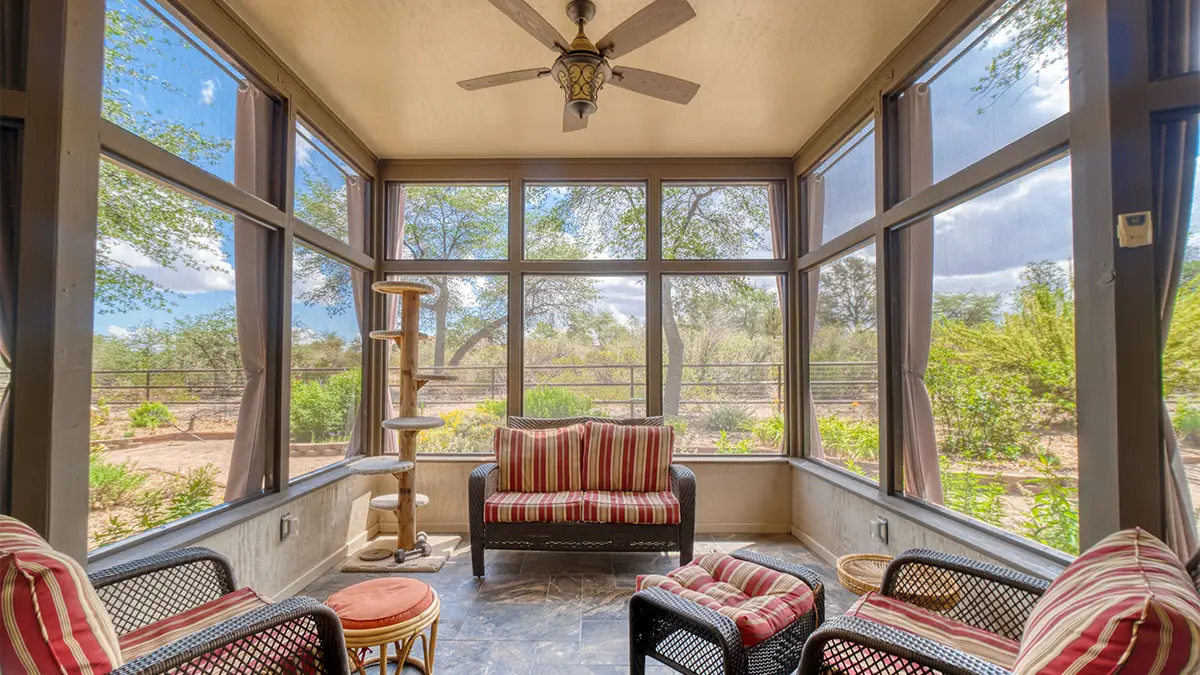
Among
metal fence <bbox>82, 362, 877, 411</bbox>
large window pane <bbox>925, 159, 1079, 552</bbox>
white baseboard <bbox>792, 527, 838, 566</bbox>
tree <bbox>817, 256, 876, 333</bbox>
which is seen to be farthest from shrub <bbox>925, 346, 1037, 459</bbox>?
metal fence <bbox>82, 362, 877, 411</bbox>

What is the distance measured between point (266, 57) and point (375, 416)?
2.46 m

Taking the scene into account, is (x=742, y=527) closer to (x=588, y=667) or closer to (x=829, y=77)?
(x=588, y=667)

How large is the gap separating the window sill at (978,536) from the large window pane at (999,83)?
160 centimetres

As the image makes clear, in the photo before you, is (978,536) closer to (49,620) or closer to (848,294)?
(848,294)

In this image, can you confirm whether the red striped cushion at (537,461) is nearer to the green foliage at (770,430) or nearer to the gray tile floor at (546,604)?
the gray tile floor at (546,604)

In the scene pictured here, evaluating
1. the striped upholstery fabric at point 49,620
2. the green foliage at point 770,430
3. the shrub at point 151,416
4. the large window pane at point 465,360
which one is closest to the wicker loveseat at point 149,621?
the striped upholstery fabric at point 49,620

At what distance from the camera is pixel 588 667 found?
2117mm

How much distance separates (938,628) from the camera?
1.54 meters

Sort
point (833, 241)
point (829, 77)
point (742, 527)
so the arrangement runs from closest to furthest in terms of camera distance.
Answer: point (829, 77), point (833, 241), point (742, 527)

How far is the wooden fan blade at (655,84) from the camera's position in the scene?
2.21 metres

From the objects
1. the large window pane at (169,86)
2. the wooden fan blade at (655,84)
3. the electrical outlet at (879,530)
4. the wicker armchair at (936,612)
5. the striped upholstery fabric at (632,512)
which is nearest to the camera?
the wicker armchair at (936,612)

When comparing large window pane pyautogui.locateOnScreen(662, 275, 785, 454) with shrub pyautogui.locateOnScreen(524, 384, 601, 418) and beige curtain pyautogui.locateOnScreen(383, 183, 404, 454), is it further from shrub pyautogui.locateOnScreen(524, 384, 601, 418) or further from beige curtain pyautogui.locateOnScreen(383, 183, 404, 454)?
beige curtain pyautogui.locateOnScreen(383, 183, 404, 454)

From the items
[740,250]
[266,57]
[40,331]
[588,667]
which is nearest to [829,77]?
[740,250]

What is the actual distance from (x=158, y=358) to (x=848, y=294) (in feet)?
12.1
